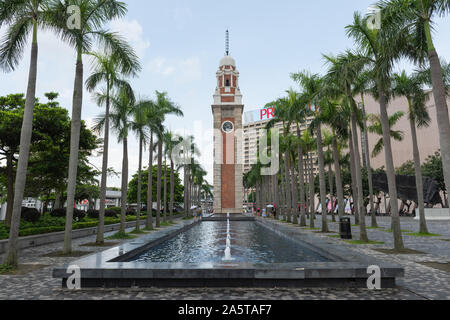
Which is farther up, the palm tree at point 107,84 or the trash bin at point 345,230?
the palm tree at point 107,84

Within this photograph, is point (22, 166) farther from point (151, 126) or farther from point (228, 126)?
point (228, 126)

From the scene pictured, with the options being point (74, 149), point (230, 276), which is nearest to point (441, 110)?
point (230, 276)

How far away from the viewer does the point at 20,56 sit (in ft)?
34.6

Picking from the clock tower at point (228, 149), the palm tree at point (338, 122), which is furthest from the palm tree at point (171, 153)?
the clock tower at point (228, 149)

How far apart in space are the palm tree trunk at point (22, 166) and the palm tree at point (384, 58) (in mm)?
11922

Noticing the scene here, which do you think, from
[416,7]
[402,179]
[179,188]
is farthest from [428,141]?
→ [416,7]

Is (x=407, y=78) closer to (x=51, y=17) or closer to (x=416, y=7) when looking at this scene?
(x=416, y=7)

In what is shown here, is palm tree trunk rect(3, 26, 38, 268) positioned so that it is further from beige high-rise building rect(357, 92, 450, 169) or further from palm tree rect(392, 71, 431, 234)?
beige high-rise building rect(357, 92, 450, 169)

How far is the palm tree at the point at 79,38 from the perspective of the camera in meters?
11.0

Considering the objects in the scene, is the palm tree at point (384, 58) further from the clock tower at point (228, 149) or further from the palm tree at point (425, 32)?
the clock tower at point (228, 149)

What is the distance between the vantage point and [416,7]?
390 inches

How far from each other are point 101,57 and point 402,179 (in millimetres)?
42260

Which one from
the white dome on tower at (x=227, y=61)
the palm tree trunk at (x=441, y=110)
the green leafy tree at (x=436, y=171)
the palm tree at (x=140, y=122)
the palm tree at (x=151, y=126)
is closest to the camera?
the palm tree trunk at (x=441, y=110)

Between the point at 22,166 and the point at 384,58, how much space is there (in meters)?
12.9
